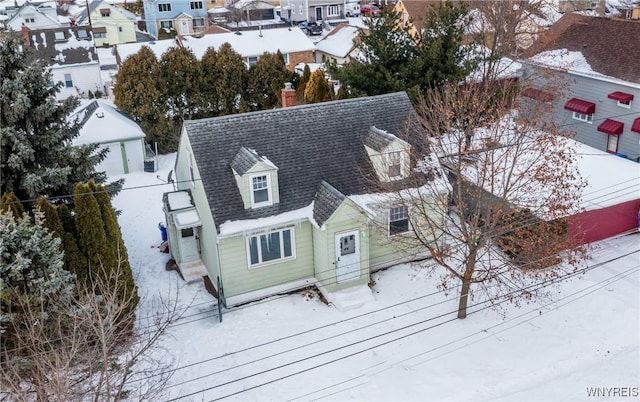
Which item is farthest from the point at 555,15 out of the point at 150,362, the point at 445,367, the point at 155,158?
the point at 150,362

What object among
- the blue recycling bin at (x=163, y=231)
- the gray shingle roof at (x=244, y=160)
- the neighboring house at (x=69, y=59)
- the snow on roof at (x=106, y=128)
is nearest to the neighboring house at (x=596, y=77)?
the gray shingle roof at (x=244, y=160)

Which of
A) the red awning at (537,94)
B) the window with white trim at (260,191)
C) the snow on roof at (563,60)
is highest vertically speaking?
the snow on roof at (563,60)

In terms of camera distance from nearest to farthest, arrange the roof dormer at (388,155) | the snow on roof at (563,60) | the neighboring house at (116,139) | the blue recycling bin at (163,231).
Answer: the roof dormer at (388,155) → the blue recycling bin at (163,231) → the neighboring house at (116,139) → the snow on roof at (563,60)

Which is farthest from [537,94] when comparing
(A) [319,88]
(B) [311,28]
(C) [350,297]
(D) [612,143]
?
(B) [311,28]

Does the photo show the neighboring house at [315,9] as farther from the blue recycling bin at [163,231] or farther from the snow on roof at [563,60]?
the blue recycling bin at [163,231]

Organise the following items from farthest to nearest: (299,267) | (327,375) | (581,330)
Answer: (299,267)
(581,330)
(327,375)

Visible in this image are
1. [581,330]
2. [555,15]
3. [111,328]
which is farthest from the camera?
[555,15]

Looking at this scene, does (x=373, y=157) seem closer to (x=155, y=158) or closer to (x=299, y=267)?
(x=299, y=267)
